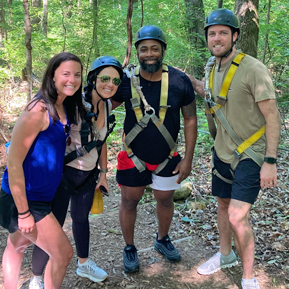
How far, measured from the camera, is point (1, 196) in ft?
7.69

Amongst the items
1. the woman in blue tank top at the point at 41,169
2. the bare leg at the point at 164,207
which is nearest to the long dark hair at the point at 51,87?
the woman in blue tank top at the point at 41,169

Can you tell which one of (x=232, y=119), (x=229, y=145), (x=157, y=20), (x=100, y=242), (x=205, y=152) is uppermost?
(x=157, y=20)

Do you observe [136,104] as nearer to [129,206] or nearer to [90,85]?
[90,85]

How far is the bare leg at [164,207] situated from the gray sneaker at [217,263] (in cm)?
65

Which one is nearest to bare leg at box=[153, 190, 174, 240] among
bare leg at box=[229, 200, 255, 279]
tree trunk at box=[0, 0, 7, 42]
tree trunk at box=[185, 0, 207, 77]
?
bare leg at box=[229, 200, 255, 279]

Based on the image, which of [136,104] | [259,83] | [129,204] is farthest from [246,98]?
[129,204]

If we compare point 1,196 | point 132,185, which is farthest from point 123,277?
point 1,196

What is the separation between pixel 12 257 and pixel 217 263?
2.33m

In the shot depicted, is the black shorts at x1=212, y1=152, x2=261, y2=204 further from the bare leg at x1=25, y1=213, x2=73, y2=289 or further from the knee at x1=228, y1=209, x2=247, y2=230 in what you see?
the bare leg at x1=25, y1=213, x2=73, y2=289

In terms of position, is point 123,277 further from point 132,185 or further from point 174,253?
point 132,185

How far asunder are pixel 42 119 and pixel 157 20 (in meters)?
9.15

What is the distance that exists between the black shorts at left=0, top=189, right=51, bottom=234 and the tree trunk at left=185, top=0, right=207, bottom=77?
876 cm

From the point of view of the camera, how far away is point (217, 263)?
3494 millimetres

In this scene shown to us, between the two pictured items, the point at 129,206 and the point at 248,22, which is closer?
the point at 129,206
